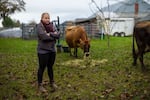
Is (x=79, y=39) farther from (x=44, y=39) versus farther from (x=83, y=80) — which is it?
(x=44, y=39)

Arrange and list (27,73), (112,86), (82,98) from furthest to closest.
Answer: (27,73) < (112,86) < (82,98)

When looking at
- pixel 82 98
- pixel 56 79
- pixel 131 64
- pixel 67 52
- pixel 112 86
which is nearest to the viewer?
pixel 82 98

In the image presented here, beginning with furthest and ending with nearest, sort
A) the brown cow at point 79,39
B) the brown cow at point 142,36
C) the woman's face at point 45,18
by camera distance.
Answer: the brown cow at point 79,39 < the brown cow at point 142,36 < the woman's face at point 45,18

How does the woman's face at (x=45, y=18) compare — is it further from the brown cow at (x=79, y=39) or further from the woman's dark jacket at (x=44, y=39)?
the brown cow at (x=79, y=39)

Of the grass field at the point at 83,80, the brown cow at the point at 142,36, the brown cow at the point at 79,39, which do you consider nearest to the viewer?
the grass field at the point at 83,80

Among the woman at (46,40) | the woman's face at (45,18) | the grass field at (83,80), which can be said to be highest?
the woman's face at (45,18)

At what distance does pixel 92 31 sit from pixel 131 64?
2309 centimetres

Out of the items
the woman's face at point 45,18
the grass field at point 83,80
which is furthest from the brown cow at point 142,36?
the woman's face at point 45,18

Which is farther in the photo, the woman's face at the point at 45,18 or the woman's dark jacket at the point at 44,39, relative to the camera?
the woman's face at the point at 45,18

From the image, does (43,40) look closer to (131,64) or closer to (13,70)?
(13,70)

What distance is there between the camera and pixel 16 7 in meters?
35.2

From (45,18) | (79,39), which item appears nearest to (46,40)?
(45,18)

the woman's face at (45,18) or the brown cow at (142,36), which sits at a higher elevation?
the woman's face at (45,18)

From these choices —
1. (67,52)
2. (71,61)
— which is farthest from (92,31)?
(71,61)
